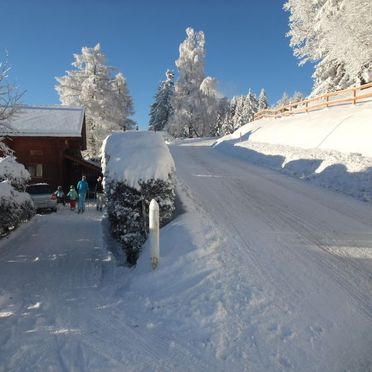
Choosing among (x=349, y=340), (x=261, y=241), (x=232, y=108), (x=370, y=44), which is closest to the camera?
(x=349, y=340)

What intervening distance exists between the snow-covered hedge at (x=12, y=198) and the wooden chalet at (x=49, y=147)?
8.89m

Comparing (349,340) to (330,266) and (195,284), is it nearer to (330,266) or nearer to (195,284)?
(330,266)

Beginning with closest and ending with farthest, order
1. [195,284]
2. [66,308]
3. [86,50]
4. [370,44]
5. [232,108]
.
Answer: [195,284] < [66,308] < [370,44] < [86,50] < [232,108]

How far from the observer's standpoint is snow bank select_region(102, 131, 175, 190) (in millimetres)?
7695

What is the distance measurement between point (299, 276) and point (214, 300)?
52.4 inches

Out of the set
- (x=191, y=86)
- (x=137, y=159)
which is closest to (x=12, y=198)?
(x=137, y=159)

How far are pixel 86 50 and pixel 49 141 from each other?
15.8m

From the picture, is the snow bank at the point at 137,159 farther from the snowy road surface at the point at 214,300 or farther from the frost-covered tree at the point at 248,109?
the frost-covered tree at the point at 248,109

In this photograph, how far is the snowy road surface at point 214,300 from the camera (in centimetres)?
435

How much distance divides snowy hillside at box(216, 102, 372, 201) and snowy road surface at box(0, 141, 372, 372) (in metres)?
2.77

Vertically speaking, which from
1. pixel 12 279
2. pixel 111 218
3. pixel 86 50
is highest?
pixel 86 50

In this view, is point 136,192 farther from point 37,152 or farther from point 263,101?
point 263,101

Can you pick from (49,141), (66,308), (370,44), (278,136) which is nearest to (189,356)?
(66,308)

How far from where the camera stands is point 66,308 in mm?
6160
